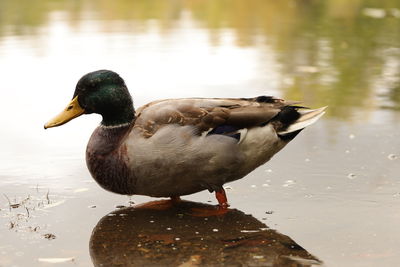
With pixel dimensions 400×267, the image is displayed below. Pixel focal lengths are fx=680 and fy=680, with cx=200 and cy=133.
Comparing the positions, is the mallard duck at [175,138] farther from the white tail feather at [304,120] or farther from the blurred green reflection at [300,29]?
the blurred green reflection at [300,29]

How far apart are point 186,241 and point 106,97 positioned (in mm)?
1104

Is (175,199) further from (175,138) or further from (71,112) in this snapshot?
(71,112)

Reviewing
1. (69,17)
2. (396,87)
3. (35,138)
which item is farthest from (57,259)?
(69,17)

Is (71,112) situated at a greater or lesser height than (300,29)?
greater

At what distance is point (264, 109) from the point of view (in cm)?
444

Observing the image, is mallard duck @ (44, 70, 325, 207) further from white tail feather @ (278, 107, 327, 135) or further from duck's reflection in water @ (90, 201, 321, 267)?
duck's reflection in water @ (90, 201, 321, 267)

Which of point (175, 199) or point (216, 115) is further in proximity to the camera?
point (175, 199)

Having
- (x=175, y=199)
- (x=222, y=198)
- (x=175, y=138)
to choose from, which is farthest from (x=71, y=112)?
(x=222, y=198)

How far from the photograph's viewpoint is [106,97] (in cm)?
434

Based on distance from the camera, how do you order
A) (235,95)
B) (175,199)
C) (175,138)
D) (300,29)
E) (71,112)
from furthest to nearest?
(300,29) < (235,95) < (175,199) < (71,112) < (175,138)

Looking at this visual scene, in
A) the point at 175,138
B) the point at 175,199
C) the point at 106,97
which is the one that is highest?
the point at 106,97

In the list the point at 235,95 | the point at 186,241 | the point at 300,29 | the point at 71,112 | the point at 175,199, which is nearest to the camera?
the point at 186,241

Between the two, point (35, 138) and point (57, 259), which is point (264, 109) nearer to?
point (57, 259)

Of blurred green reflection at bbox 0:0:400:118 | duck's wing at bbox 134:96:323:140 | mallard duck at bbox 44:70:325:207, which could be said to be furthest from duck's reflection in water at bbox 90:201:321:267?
blurred green reflection at bbox 0:0:400:118
